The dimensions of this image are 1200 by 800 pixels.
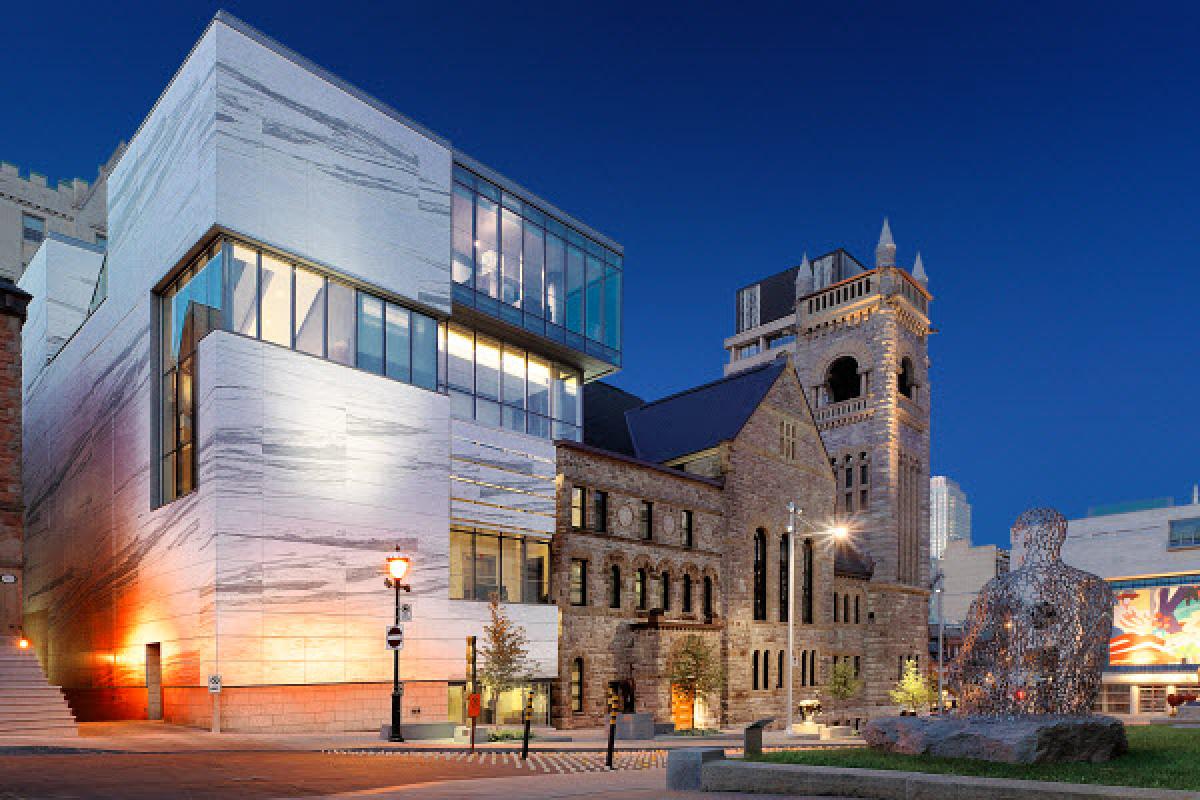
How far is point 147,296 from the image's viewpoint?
3272 cm

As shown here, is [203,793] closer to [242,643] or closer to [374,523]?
[242,643]

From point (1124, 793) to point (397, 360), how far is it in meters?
27.1

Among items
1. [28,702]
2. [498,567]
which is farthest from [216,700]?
[498,567]

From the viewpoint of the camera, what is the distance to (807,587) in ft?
174

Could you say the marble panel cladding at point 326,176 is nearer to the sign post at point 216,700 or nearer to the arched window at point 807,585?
the sign post at point 216,700

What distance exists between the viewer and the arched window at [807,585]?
52.9 m

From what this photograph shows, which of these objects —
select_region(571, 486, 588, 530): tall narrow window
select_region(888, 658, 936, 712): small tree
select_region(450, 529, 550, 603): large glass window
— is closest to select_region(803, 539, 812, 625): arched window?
select_region(888, 658, 936, 712): small tree

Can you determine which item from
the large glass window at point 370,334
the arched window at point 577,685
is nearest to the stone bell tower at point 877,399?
the arched window at point 577,685

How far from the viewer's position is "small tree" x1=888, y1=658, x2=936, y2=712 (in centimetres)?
5787

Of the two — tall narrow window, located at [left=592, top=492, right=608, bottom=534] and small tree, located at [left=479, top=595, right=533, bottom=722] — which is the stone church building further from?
small tree, located at [left=479, top=595, right=533, bottom=722]

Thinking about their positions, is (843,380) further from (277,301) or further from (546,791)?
(546,791)

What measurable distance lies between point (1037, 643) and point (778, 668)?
34.9 m

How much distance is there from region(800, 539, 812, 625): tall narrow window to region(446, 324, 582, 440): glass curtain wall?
18982 millimetres

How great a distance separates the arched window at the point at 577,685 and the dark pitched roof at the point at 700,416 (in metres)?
14.1
